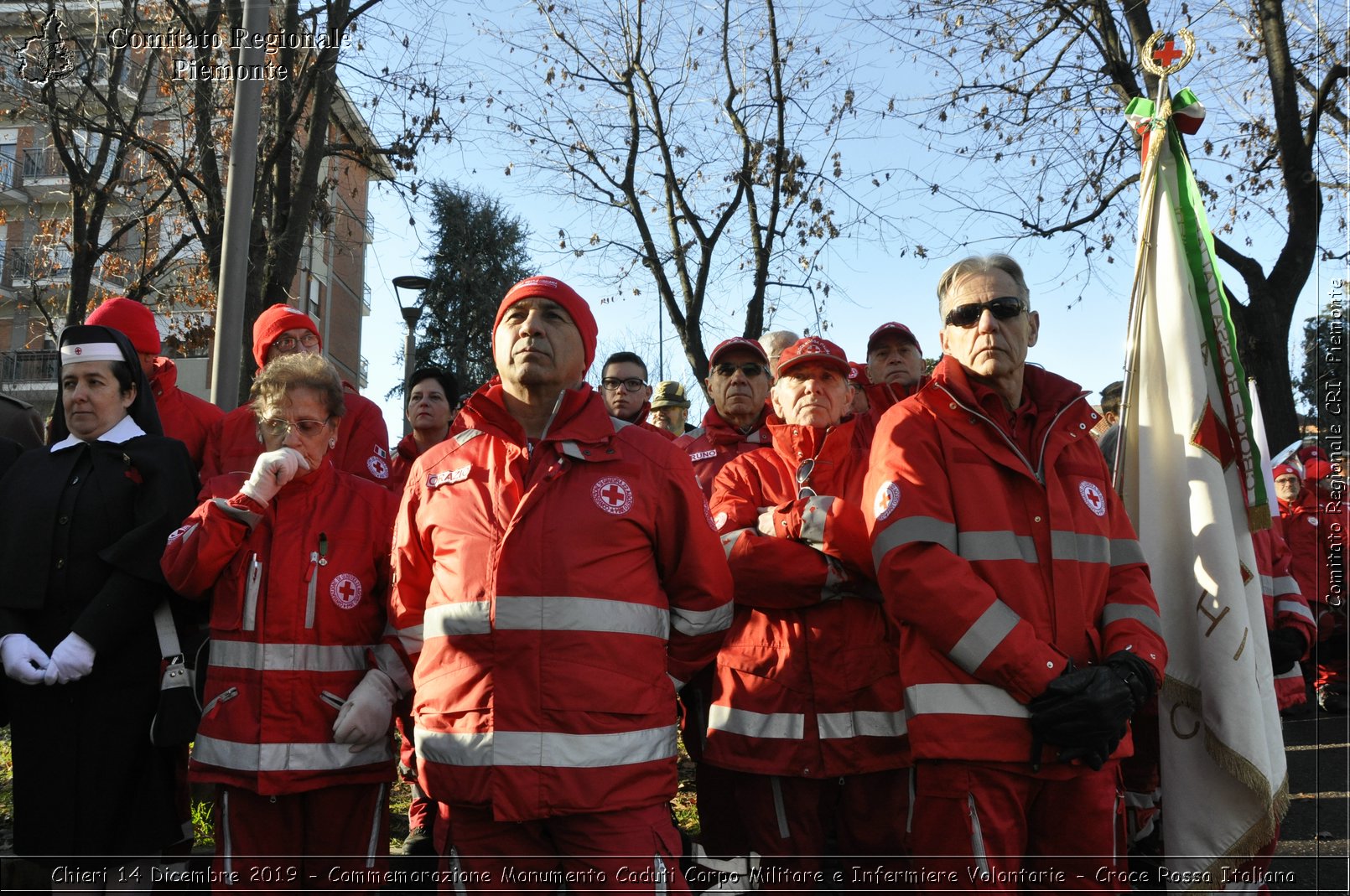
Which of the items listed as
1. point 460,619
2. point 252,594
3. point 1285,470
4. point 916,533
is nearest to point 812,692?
point 916,533

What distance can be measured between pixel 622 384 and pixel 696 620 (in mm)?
3150

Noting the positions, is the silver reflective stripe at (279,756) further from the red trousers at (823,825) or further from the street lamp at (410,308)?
the street lamp at (410,308)

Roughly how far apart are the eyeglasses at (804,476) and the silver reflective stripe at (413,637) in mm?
1560

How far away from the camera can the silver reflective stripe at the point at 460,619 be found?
3340mm

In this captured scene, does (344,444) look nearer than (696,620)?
No

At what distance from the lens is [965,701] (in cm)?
340

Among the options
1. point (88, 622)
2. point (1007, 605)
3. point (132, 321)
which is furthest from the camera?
point (132, 321)

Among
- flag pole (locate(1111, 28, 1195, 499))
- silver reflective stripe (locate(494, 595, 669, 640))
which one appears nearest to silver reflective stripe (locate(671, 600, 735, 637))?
silver reflective stripe (locate(494, 595, 669, 640))

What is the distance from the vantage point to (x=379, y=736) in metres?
3.93

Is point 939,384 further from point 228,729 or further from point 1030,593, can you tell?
point 228,729

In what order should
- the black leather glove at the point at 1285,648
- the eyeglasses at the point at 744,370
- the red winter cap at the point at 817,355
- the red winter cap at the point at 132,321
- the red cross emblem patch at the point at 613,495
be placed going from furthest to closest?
the red winter cap at the point at 132,321 < the eyeglasses at the point at 744,370 < the black leather glove at the point at 1285,648 < the red winter cap at the point at 817,355 < the red cross emblem patch at the point at 613,495

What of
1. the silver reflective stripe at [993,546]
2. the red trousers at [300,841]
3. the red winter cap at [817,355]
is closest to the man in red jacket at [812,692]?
the red winter cap at [817,355]

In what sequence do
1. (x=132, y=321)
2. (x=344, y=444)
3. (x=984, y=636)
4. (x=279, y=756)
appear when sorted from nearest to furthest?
1. (x=984, y=636)
2. (x=279, y=756)
3. (x=344, y=444)
4. (x=132, y=321)

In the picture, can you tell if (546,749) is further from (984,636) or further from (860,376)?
(860,376)
